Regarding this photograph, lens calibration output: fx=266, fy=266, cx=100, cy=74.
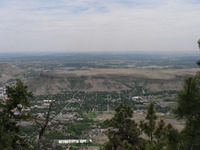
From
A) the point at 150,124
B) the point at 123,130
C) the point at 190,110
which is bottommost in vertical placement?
the point at 123,130

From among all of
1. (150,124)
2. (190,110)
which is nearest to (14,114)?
(150,124)

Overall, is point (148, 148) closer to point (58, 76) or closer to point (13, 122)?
point (13, 122)

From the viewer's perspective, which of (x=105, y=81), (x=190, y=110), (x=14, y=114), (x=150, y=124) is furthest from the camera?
(x=105, y=81)

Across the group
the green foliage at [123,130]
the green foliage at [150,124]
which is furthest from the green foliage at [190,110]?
the green foliage at [123,130]

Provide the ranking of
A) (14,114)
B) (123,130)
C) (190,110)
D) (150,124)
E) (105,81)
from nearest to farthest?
(190,110), (150,124), (14,114), (123,130), (105,81)

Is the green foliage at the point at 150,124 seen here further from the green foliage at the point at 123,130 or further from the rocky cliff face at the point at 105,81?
the rocky cliff face at the point at 105,81

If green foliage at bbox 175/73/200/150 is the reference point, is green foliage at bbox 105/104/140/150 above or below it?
below

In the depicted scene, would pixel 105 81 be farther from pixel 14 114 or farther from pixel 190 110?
pixel 190 110

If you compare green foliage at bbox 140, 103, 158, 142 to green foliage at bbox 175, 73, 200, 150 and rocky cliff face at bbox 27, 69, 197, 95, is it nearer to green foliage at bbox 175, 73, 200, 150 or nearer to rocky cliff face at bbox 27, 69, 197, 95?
green foliage at bbox 175, 73, 200, 150

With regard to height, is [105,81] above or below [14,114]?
below

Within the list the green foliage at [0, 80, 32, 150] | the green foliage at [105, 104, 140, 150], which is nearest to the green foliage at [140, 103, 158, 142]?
the green foliage at [105, 104, 140, 150]

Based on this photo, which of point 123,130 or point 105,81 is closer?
point 123,130
